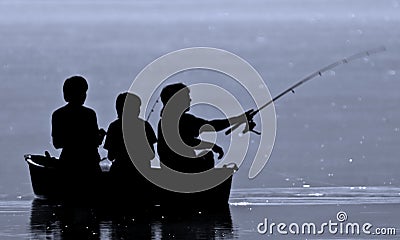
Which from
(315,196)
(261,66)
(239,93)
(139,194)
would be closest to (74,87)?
(139,194)

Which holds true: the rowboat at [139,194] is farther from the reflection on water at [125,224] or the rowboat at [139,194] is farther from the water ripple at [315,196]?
the water ripple at [315,196]

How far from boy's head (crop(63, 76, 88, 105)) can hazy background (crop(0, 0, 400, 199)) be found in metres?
1.29

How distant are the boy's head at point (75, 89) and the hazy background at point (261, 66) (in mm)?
1295

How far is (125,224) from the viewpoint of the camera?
10.7 meters

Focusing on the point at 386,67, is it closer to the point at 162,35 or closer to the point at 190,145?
the point at 162,35

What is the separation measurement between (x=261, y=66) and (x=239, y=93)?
19.6ft

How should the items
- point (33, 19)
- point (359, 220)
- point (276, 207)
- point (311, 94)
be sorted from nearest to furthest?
point (359, 220), point (276, 207), point (311, 94), point (33, 19)

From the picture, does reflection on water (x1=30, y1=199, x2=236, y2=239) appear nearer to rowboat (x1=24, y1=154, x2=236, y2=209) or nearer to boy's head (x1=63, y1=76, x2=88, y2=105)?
rowboat (x1=24, y1=154, x2=236, y2=209)

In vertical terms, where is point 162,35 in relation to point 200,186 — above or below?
above

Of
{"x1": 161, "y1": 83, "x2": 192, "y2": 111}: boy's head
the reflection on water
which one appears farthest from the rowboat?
{"x1": 161, "y1": 83, "x2": 192, "y2": 111}: boy's head

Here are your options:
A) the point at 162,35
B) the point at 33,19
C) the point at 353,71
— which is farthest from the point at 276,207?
the point at 33,19

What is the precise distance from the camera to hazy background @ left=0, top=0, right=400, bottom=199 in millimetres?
14961

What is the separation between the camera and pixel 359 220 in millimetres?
10859

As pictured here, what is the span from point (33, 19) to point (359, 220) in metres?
36.1
